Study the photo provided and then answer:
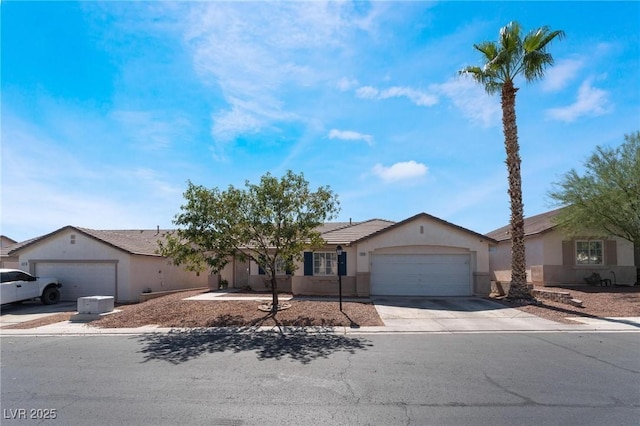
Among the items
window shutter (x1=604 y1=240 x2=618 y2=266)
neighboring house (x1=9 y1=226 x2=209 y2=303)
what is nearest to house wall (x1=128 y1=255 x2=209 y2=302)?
neighboring house (x1=9 y1=226 x2=209 y2=303)

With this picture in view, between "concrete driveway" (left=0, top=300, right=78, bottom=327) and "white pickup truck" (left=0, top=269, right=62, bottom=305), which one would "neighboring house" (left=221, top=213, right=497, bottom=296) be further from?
"white pickup truck" (left=0, top=269, right=62, bottom=305)

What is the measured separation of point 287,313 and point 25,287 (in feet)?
42.2

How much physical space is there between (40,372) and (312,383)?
5.34m

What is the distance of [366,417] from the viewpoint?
5.62 metres

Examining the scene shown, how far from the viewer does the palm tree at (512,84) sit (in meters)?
17.1

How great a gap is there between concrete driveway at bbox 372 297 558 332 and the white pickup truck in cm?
1546

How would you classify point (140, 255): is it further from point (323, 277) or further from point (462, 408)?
point (462, 408)

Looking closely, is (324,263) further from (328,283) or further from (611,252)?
(611,252)

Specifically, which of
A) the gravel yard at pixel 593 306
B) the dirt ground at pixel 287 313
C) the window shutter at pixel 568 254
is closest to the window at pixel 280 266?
the dirt ground at pixel 287 313

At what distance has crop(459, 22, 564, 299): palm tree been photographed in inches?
675

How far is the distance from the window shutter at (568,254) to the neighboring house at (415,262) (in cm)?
536

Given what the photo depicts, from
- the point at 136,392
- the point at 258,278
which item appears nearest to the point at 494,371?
the point at 136,392

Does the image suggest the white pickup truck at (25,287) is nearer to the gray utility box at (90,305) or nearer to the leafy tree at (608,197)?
the gray utility box at (90,305)

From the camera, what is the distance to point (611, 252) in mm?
22141
